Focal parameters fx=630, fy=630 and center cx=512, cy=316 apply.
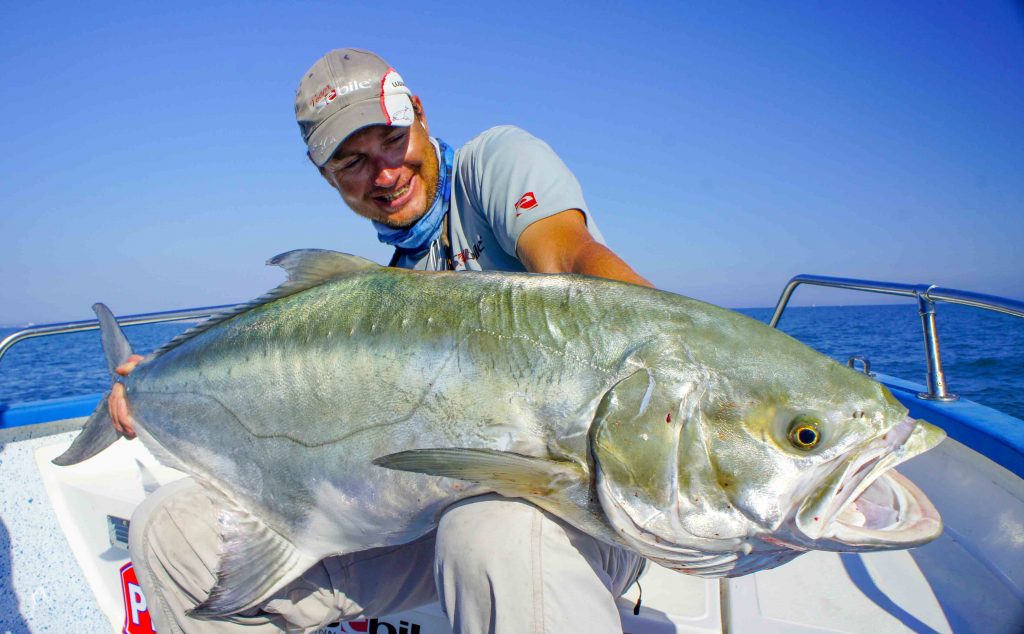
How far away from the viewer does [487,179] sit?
2.45 m

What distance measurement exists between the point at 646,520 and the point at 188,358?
5.17 ft

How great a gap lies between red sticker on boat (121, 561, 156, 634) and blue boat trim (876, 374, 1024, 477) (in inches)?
139

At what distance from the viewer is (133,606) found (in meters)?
2.81

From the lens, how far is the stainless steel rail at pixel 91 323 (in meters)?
3.49

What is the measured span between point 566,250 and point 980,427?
193cm

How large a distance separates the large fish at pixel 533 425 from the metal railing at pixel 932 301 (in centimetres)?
118

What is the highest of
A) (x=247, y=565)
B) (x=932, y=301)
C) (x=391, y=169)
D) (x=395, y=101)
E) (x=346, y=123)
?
(x=395, y=101)

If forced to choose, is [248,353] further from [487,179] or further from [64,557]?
[64,557]

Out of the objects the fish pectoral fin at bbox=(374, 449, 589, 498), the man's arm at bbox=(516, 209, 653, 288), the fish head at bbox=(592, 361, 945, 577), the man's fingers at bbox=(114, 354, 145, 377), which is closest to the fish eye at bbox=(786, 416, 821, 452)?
the fish head at bbox=(592, 361, 945, 577)

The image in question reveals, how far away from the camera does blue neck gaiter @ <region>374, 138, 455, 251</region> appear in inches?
104

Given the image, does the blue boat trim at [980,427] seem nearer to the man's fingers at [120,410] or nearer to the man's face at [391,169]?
the man's face at [391,169]

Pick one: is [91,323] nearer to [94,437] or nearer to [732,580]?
[94,437]

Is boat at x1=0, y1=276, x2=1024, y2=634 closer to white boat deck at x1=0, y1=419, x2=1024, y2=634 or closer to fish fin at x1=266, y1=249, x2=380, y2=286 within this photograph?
white boat deck at x1=0, y1=419, x2=1024, y2=634

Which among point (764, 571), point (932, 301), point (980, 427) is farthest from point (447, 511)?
point (932, 301)
